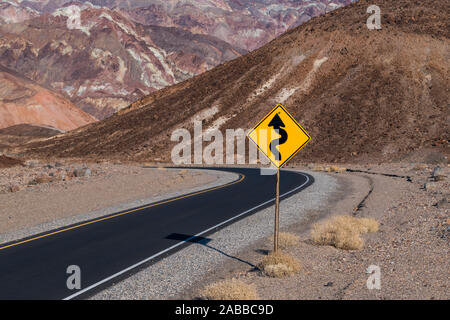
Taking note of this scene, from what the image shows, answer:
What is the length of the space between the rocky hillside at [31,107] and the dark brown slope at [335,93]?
46.4 meters

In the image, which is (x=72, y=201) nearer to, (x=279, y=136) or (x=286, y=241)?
(x=286, y=241)

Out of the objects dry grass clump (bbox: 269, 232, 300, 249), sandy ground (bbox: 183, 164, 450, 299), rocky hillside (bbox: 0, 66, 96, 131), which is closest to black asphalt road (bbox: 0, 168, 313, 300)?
sandy ground (bbox: 183, 164, 450, 299)

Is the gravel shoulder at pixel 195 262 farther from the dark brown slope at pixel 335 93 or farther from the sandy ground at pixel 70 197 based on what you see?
the dark brown slope at pixel 335 93

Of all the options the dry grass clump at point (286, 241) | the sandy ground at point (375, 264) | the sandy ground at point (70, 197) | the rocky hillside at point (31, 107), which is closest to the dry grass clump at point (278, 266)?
the sandy ground at point (375, 264)

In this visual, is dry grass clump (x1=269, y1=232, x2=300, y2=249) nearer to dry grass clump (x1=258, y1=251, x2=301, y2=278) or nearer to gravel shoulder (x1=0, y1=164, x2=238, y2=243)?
dry grass clump (x1=258, y1=251, x2=301, y2=278)

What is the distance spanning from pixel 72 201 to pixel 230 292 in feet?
51.2

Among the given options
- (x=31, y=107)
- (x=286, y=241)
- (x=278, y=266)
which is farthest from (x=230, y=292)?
(x=31, y=107)

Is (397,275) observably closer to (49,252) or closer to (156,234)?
(156,234)

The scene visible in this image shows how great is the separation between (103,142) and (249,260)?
7443 centimetres

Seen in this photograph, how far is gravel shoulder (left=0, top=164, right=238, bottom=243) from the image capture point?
14825 millimetres

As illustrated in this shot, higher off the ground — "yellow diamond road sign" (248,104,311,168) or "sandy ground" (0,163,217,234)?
"yellow diamond road sign" (248,104,311,168)

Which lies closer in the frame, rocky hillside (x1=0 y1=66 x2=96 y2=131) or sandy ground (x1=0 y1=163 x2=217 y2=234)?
sandy ground (x1=0 y1=163 x2=217 y2=234)

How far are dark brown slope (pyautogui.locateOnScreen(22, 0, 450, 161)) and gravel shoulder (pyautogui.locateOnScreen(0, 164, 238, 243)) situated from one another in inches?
1266

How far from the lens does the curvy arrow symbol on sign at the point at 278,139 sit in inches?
347
